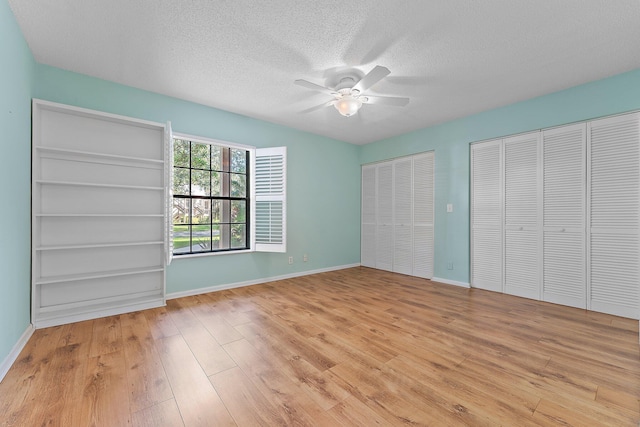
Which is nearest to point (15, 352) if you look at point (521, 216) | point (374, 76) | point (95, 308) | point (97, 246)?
point (95, 308)

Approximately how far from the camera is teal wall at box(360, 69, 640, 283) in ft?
9.34

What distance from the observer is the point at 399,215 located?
4977mm

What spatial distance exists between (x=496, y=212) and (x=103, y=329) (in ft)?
16.2

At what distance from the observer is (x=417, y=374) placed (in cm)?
180

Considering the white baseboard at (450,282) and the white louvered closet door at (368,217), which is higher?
the white louvered closet door at (368,217)

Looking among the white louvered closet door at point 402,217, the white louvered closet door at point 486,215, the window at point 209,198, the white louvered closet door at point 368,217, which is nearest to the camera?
the window at point 209,198

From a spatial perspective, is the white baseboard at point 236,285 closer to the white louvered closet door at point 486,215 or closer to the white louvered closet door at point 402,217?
the white louvered closet door at point 402,217

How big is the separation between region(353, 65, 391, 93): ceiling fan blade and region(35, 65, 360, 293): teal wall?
2127mm

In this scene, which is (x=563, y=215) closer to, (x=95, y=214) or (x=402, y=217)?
(x=402, y=217)

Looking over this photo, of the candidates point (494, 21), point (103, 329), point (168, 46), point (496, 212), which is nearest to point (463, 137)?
point (496, 212)

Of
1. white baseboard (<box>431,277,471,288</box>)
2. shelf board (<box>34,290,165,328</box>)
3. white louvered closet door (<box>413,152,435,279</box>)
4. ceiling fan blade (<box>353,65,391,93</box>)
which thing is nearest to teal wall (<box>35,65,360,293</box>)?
shelf board (<box>34,290,165,328</box>)

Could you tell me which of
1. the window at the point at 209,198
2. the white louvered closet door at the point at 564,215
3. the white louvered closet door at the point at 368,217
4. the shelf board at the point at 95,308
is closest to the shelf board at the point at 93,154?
the window at the point at 209,198

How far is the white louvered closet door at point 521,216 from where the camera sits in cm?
341

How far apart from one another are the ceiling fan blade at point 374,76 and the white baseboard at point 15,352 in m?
3.46
